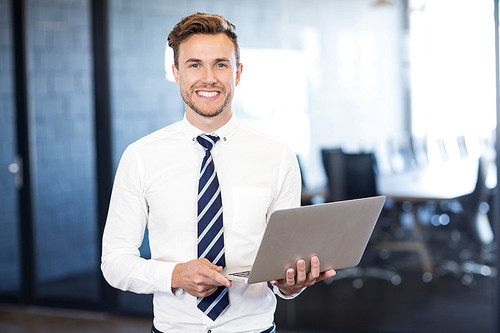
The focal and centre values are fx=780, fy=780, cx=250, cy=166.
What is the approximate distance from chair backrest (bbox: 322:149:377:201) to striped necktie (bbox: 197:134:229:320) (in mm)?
2320

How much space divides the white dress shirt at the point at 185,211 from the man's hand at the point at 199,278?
0.12 meters

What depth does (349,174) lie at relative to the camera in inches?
169

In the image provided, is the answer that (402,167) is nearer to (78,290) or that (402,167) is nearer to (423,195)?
(423,195)

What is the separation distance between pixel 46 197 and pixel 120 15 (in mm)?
1331

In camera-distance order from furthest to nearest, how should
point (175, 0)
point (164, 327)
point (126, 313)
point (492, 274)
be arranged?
point (126, 313) < point (175, 0) < point (492, 274) < point (164, 327)

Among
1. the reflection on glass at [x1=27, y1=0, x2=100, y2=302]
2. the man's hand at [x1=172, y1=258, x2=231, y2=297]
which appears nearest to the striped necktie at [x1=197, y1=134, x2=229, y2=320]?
the man's hand at [x1=172, y1=258, x2=231, y2=297]

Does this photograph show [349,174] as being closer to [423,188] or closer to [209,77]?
[423,188]

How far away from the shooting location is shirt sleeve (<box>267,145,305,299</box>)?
2.11m

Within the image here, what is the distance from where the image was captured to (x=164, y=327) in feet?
6.76

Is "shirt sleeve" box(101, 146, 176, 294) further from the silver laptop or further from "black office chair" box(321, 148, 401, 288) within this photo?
"black office chair" box(321, 148, 401, 288)

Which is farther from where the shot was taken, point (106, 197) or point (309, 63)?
point (106, 197)

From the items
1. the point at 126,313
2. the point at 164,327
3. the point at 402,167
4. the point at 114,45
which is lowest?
the point at 126,313

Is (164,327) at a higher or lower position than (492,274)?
higher

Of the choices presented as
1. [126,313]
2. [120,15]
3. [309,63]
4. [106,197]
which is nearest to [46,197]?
[106,197]
